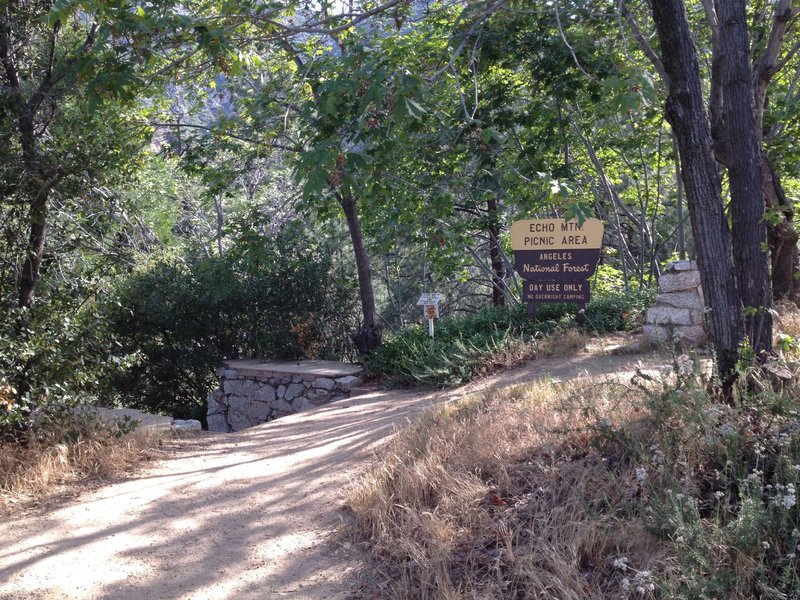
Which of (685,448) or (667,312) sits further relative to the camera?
(667,312)

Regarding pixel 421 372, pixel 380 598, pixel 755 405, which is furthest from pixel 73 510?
pixel 421 372

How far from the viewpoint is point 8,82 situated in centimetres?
736

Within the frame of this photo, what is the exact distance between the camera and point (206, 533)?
5.41 m

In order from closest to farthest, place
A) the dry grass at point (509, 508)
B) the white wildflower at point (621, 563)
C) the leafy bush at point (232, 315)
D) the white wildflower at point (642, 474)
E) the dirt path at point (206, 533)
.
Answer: the white wildflower at point (621, 563) < the dry grass at point (509, 508) < the white wildflower at point (642, 474) < the dirt path at point (206, 533) < the leafy bush at point (232, 315)

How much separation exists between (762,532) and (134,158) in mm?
7007

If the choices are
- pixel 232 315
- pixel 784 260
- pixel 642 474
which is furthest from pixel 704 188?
pixel 232 315

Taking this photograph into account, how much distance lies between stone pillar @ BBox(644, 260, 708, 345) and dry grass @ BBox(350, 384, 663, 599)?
5147mm

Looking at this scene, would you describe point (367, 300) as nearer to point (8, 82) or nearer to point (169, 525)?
point (8, 82)

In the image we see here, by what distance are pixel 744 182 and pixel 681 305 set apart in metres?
5.71

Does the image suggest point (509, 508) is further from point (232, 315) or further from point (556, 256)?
point (232, 315)

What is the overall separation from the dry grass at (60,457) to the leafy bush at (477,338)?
16.2 feet

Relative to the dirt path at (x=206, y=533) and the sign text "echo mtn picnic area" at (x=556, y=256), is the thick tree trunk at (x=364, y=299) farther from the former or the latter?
the dirt path at (x=206, y=533)

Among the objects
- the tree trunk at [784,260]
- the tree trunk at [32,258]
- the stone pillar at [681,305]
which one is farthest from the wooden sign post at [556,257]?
the tree trunk at [32,258]

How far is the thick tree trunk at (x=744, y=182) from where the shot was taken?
5387 mm
